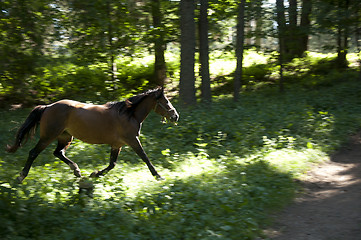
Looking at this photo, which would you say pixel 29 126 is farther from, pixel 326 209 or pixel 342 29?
pixel 342 29

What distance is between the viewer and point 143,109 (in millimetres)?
8031

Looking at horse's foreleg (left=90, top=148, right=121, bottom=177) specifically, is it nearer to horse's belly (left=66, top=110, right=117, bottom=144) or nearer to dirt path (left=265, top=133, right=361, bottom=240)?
horse's belly (left=66, top=110, right=117, bottom=144)

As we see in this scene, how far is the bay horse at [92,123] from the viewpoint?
7523 mm

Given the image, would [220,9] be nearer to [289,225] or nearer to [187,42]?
[187,42]

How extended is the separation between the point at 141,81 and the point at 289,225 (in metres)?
15.1

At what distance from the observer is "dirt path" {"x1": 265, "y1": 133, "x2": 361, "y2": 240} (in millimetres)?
6293

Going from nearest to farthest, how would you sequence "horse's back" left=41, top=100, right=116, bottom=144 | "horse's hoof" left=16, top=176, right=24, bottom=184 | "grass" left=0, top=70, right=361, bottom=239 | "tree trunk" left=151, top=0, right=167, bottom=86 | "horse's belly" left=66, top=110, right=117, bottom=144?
"grass" left=0, top=70, right=361, bottom=239, "horse's hoof" left=16, top=176, right=24, bottom=184, "horse's back" left=41, top=100, right=116, bottom=144, "horse's belly" left=66, top=110, right=117, bottom=144, "tree trunk" left=151, top=0, right=167, bottom=86

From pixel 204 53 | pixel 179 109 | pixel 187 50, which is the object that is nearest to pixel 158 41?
pixel 204 53

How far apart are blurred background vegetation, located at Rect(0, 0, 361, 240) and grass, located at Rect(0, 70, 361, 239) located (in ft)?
0.11

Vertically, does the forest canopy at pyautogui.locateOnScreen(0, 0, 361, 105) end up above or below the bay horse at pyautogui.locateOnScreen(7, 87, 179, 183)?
above

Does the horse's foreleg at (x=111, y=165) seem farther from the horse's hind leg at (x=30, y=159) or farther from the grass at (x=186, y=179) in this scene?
the horse's hind leg at (x=30, y=159)

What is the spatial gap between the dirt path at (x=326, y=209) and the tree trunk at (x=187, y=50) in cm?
619

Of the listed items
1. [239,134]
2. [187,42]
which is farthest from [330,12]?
[239,134]

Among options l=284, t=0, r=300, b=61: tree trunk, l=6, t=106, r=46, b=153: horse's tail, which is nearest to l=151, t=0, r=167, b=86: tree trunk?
l=284, t=0, r=300, b=61: tree trunk
